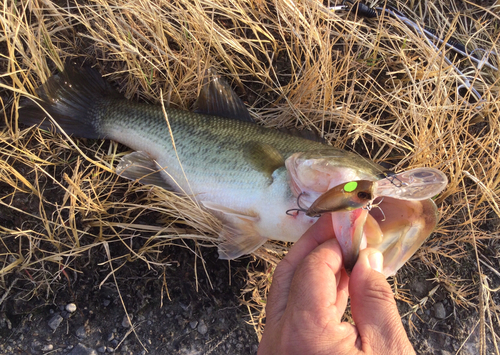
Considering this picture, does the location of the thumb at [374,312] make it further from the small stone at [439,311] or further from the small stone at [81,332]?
the small stone at [81,332]

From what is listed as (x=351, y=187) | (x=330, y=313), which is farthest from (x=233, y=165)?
(x=330, y=313)

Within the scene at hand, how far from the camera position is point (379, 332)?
4.89 feet

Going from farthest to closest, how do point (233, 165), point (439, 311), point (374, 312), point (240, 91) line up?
1. point (240, 91)
2. point (439, 311)
3. point (233, 165)
4. point (374, 312)

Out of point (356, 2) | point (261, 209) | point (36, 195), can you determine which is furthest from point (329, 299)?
point (356, 2)

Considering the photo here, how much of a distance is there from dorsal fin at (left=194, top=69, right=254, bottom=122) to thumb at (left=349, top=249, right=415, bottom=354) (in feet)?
4.81

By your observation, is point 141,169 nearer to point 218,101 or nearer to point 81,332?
point 218,101

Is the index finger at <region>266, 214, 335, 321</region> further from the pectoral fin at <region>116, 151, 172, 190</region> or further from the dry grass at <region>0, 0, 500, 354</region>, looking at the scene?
the pectoral fin at <region>116, 151, 172, 190</region>

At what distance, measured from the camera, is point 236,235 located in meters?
2.32

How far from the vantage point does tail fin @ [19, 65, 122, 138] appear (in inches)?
100

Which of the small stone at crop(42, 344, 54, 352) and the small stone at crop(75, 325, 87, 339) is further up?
the small stone at crop(75, 325, 87, 339)

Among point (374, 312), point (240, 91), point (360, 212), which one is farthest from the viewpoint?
point (240, 91)

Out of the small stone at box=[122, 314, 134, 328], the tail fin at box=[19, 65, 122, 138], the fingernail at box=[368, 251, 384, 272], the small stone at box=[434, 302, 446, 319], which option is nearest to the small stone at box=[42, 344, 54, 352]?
the small stone at box=[122, 314, 134, 328]

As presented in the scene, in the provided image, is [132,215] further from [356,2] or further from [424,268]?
[356,2]

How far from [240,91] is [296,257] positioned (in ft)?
5.37
